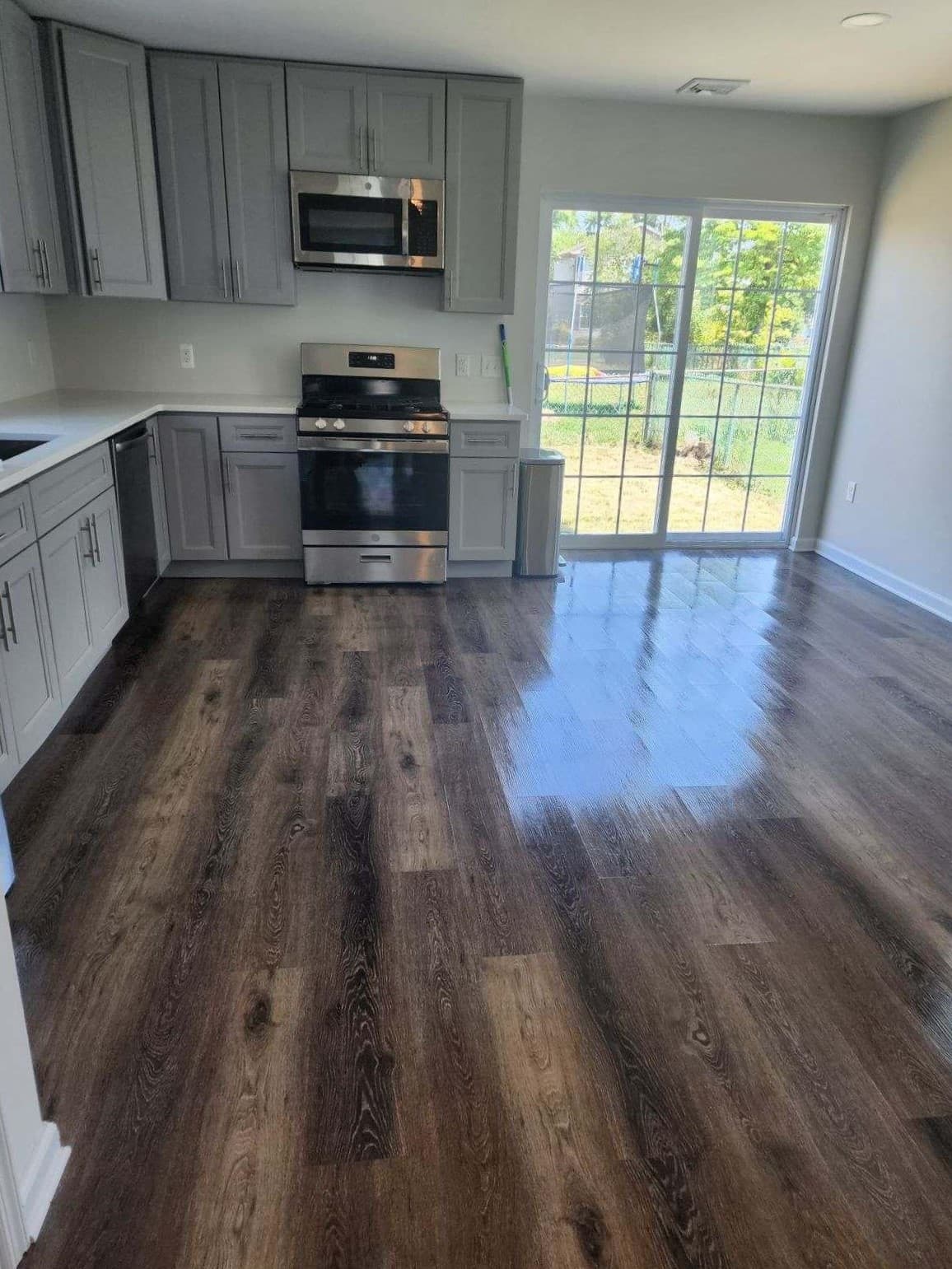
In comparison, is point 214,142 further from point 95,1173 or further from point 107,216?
point 95,1173

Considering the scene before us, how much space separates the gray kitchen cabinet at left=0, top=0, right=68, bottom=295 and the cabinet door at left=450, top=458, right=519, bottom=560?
2.04 metres

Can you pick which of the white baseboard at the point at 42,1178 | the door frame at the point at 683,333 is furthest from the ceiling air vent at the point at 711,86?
the white baseboard at the point at 42,1178

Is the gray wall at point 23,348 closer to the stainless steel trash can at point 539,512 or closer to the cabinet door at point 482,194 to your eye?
the cabinet door at point 482,194

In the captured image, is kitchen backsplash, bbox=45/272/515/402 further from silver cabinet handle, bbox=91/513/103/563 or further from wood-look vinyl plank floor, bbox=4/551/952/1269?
wood-look vinyl plank floor, bbox=4/551/952/1269

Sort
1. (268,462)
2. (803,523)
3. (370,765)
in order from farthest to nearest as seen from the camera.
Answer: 1. (803,523)
2. (268,462)
3. (370,765)

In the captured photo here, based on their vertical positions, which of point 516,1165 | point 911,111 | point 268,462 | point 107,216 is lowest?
point 516,1165

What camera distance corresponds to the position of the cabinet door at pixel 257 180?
391 cm

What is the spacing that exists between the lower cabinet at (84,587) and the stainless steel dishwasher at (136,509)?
0.09 meters

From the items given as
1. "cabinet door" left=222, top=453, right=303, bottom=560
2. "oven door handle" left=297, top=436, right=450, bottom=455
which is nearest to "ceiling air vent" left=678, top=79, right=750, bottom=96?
"oven door handle" left=297, top=436, right=450, bottom=455

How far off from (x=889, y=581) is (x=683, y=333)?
1.88m

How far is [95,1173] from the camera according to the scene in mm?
1364

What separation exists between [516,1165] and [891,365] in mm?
4669

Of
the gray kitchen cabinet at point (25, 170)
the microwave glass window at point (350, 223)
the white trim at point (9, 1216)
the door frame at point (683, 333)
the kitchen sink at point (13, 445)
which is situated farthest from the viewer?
the door frame at point (683, 333)

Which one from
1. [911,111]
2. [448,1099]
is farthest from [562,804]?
[911,111]
